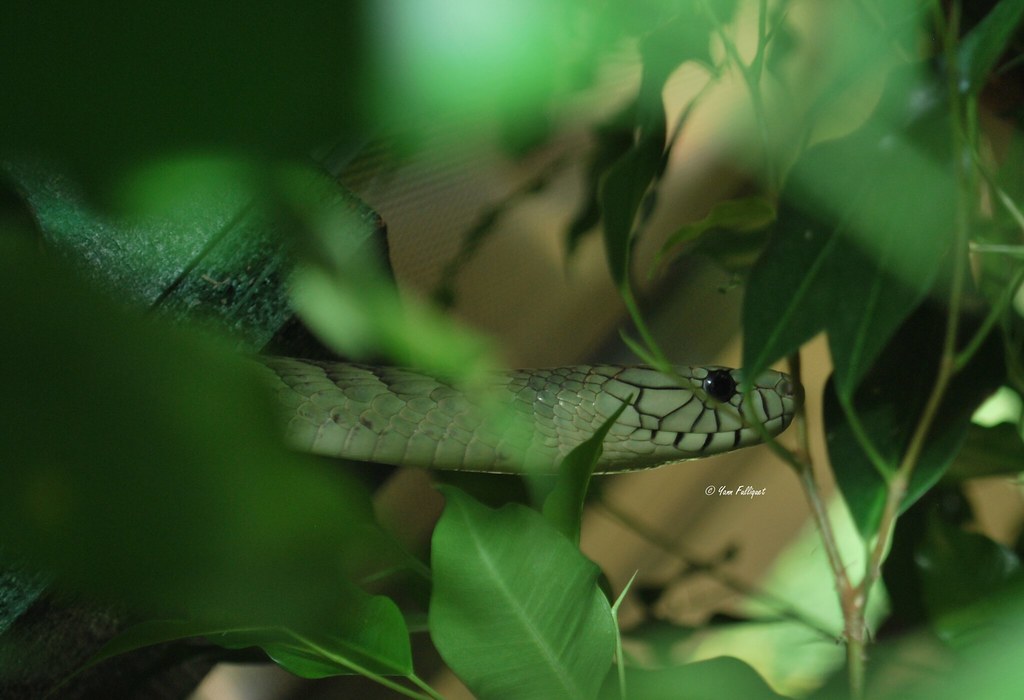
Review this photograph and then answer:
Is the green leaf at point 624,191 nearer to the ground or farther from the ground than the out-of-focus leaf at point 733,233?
farther from the ground

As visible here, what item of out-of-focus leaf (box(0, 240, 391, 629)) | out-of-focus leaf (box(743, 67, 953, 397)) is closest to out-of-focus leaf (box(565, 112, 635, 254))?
out-of-focus leaf (box(743, 67, 953, 397))

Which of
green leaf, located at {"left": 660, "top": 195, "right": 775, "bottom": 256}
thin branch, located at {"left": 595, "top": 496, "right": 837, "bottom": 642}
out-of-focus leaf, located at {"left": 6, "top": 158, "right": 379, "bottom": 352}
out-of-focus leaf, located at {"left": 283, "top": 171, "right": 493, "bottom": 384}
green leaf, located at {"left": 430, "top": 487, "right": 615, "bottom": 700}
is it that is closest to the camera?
out-of-focus leaf, located at {"left": 6, "top": 158, "right": 379, "bottom": 352}

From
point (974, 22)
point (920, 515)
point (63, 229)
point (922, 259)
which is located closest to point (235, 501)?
point (63, 229)

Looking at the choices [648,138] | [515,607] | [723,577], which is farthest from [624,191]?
[723,577]

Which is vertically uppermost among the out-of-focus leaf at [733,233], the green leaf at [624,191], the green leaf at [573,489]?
the green leaf at [624,191]

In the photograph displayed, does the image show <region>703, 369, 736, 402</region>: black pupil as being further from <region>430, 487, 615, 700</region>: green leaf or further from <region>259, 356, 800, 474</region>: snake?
<region>430, 487, 615, 700</region>: green leaf

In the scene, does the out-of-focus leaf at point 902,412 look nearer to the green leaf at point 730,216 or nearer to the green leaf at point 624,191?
the green leaf at point 730,216

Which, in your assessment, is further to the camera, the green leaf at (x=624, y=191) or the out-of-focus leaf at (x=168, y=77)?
the green leaf at (x=624, y=191)

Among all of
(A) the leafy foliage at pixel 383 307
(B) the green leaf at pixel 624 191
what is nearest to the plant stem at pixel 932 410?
(A) the leafy foliage at pixel 383 307
